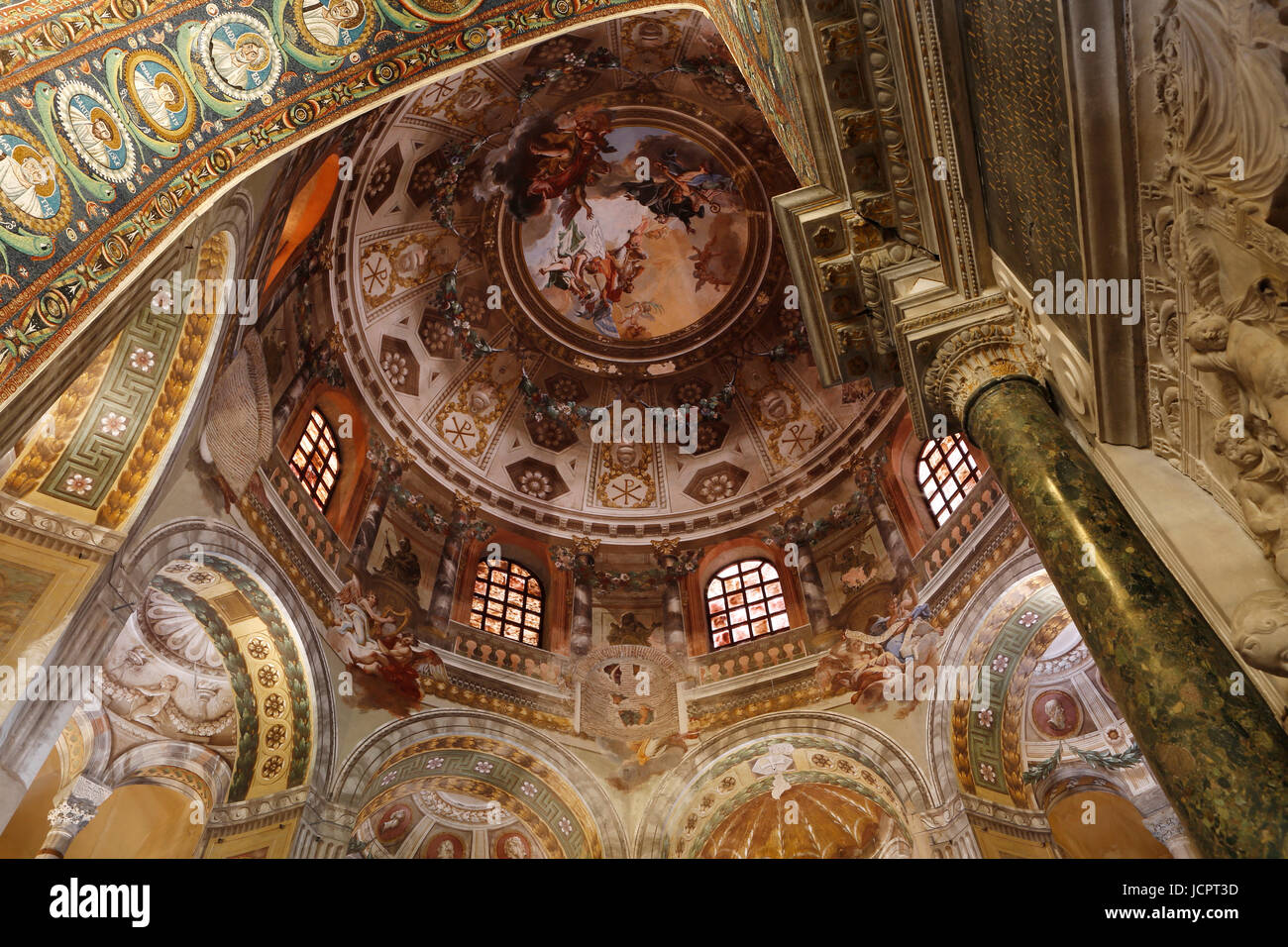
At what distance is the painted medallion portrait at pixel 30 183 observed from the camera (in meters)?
5.38

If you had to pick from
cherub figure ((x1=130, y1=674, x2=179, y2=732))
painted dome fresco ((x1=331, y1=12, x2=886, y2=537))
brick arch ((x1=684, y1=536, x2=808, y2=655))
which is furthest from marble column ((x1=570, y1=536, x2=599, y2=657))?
cherub figure ((x1=130, y1=674, x2=179, y2=732))

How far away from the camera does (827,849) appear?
14.2 m

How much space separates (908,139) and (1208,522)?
3.14m

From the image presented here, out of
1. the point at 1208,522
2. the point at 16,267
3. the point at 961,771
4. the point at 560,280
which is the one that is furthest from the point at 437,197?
the point at 1208,522

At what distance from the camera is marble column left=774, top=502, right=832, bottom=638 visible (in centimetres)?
1420

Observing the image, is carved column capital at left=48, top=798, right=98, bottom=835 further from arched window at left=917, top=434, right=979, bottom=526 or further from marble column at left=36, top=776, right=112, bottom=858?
arched window at left=917, top=434, right=979, bottom=526

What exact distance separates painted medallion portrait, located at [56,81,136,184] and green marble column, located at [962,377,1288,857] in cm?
621

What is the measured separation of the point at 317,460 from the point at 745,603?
750cm

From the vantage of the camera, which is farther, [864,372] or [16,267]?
[864,372]

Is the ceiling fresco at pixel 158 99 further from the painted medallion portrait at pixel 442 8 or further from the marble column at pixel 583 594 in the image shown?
the marble column at pixel 583 594

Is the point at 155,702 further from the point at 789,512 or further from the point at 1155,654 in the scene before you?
the point at 1155,654

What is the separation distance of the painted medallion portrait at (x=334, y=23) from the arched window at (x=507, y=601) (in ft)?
30.6

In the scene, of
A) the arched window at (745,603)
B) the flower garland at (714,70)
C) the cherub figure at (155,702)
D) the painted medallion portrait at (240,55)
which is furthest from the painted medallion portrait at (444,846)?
the flower garland at (714,70)

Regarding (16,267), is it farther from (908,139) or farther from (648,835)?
(648,835)
